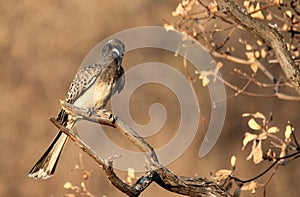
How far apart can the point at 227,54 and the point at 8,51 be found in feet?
10.8

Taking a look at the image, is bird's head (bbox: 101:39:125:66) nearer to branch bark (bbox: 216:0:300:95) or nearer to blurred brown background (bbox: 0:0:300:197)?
branch bark (bbox: 216:0:300:95)

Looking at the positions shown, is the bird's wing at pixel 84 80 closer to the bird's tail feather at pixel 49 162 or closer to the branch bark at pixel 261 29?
the bird's tail feather at pixel 49 162

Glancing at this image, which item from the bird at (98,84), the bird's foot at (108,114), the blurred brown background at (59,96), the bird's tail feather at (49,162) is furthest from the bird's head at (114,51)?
the blurred brown background at (59,96)

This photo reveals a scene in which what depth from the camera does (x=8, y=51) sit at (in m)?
5.98

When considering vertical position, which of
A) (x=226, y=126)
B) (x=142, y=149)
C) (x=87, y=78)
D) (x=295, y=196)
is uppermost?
(x=226, y=126)

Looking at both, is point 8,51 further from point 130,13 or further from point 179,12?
point 179,12

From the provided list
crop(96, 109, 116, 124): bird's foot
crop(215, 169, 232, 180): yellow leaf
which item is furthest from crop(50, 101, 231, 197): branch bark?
crop(215, 169, 232, 180): yellow leaf

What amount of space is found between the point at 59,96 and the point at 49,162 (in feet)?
10.6

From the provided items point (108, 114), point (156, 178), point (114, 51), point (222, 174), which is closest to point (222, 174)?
point (222, 174)

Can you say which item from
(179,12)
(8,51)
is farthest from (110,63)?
(8,51)

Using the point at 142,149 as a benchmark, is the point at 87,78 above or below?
above

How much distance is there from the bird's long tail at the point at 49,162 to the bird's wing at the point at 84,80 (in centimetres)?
21

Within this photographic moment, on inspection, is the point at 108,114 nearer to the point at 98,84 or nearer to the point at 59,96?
the point at 98,84

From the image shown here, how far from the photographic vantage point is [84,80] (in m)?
2.66
